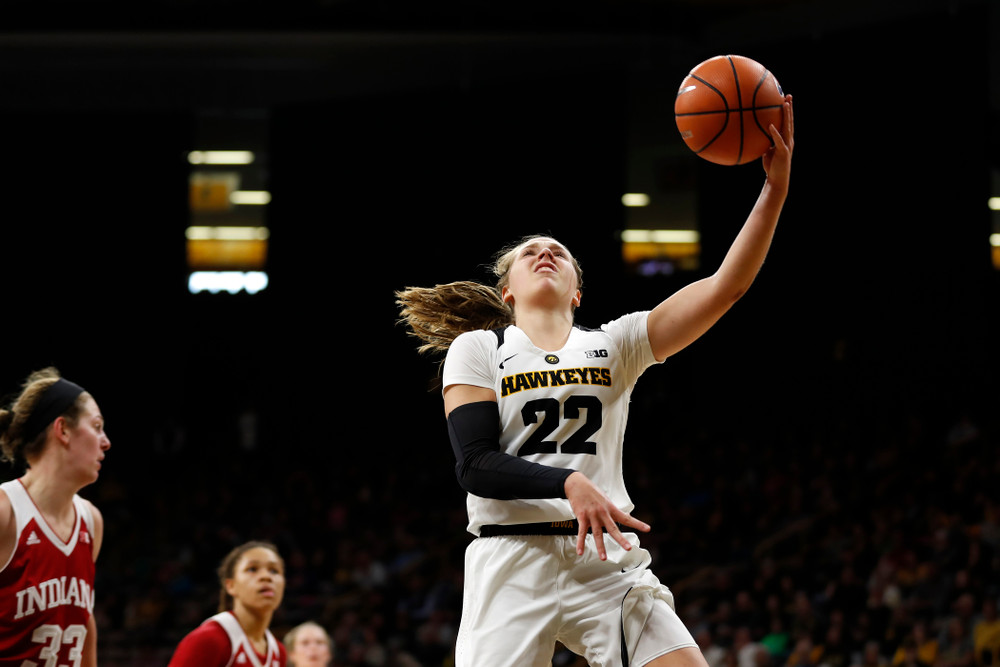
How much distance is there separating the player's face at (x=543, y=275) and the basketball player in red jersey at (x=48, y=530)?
4.89 feet

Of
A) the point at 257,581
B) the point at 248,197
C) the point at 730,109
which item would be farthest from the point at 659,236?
the point at 730,109

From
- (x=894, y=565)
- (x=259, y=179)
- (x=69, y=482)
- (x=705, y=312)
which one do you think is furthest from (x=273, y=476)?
(x=705, y=312)

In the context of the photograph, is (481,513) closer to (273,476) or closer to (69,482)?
(69,482)

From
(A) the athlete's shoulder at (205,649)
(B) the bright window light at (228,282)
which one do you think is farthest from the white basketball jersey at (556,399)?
(B) the bright window light at (228,282)

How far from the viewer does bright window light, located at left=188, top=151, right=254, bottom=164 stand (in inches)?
647

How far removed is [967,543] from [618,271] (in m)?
6.75

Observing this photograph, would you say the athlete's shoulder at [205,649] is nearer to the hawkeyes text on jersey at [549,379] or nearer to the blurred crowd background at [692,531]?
the hawkeyes text on jersey at [549,379]

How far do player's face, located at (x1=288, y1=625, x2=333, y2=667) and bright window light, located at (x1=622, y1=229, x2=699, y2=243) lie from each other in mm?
10616

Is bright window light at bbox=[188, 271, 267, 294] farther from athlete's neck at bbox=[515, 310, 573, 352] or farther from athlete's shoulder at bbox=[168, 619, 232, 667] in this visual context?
athlete's neck at bbox=[515, 310, 573, 352]

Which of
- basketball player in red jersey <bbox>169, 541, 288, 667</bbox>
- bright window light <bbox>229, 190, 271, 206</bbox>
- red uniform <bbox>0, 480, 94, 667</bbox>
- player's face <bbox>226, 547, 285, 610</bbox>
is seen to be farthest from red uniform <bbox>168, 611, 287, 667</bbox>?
bright window light <bbox>229, 190, 271, 206</bbox>

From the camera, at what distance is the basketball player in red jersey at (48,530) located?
3.54 meters

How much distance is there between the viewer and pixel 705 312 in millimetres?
3262

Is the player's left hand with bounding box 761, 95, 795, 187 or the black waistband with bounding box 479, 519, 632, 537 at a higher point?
the player's left hand with bounding box 761, 95, 795, 187

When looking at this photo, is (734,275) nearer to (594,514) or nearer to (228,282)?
(594,514)
